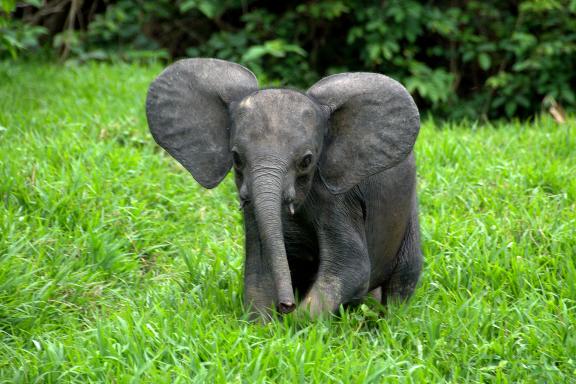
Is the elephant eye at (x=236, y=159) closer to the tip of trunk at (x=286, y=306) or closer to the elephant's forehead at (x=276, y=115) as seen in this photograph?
the elephant's forehead at (x=276, y=115)

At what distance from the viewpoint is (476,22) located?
10109mm

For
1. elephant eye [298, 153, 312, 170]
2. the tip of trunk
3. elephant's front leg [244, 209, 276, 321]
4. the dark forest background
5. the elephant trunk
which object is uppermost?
elephant eye [298, 153, 312, 170]

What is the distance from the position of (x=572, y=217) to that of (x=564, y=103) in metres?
4.58

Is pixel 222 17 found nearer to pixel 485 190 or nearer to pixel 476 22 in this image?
pixel 476 22

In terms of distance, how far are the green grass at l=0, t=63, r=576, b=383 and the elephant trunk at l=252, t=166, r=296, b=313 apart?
34 centimetres

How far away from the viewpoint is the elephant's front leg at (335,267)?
12.5ft

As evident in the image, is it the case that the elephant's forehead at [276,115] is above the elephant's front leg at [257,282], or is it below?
above

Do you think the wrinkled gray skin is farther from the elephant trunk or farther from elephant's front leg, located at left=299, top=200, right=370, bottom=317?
the elephant trunk

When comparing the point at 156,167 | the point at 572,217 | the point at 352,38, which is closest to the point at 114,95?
the point at 156,167

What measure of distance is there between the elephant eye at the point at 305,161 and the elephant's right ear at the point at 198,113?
1.28 feet

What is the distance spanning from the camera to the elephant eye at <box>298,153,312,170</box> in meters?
3.59

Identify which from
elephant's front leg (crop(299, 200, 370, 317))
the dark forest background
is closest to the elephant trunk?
elephant's front leg (crop(299, 200, 370, 317))

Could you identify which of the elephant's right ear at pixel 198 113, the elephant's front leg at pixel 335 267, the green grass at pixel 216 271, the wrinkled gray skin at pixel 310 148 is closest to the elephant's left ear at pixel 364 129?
the wrinkled gray skin at pixel 310 148

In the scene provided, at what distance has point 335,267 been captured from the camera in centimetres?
382
